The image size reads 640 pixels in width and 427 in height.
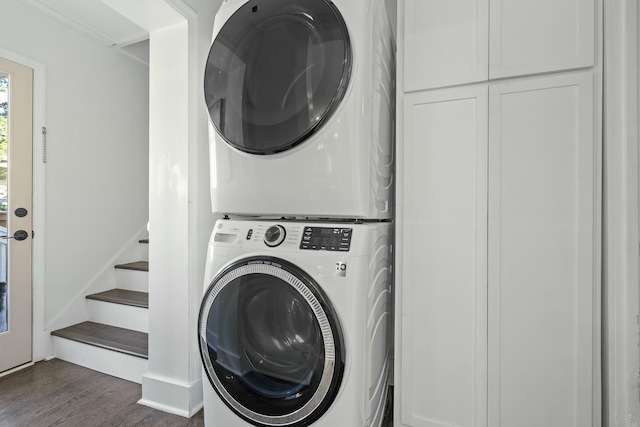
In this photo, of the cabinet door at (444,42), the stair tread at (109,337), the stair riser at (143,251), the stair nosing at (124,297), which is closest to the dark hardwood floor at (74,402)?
the stair tread at (109,337)

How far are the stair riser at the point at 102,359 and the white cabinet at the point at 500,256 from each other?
62.8 inches

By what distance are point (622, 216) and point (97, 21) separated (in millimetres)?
3383

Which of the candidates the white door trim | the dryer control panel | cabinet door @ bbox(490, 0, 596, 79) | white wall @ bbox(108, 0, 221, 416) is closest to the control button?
the dryer control panel

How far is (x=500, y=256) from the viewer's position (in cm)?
110

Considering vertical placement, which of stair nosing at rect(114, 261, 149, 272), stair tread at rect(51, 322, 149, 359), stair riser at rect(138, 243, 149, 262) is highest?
stair riser at rect(138, 243, 149, 262)

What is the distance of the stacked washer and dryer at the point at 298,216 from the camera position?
40.1 inches

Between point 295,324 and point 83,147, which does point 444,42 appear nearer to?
point 295,324

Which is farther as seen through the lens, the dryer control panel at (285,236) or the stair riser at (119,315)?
the stair riser at (119,315)

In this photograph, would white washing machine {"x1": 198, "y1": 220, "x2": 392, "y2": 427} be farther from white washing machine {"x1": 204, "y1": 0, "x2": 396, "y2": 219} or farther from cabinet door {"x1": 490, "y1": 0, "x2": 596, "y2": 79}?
cabinet door {"x1": 490, "y1": 0, "x2": 596, "y2": 79}

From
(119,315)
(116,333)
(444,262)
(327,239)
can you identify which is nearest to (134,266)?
(119,315)

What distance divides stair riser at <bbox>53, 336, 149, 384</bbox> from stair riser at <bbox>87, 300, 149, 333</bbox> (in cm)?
26

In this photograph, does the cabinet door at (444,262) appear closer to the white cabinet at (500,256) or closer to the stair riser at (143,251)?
the white cabinet at (500,256)

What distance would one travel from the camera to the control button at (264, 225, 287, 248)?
1.13 metres

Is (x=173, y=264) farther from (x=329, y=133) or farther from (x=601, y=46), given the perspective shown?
(x=601, y=46)
